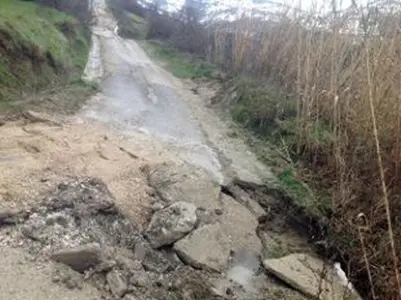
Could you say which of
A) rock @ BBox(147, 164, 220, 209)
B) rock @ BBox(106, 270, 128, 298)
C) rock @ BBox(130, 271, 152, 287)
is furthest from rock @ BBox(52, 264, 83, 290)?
rock @ BBox(147, 164, 220, 209)

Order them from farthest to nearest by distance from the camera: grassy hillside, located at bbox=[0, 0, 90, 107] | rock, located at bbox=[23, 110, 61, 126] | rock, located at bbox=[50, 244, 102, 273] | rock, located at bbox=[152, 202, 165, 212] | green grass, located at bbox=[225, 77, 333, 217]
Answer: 1. grassy hillside, located at bbox=[0, 0, 90, 107]
2. rock, located at bbox=[23, 110, 61, 126]
3. green grass, located at bbox=[225, 77, 333, 217]
4. rock, located at bbox=[152, 202, 165, 212]
5. rock, located at bbox=[50, 244, 102, 273]

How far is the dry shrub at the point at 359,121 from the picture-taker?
3712mm

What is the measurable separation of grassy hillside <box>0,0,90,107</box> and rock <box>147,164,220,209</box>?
249 cm

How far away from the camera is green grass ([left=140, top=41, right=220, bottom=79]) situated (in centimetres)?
1324

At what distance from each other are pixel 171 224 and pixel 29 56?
198 inches

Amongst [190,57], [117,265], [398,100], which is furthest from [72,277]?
[190,57]

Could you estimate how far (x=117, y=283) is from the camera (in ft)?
10.4

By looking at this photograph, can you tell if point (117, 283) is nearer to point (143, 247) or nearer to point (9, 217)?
point (143, 247)

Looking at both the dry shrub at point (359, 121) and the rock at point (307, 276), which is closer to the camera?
the rock at point (307, 276)

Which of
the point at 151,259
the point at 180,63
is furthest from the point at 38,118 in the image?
the point at 180,63

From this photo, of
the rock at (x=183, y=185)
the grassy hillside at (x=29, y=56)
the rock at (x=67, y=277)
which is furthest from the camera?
the grassy hillside at (x=29, y=56)

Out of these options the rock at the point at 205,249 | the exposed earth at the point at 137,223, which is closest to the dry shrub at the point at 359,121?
the exposed earth at the point at 137,223

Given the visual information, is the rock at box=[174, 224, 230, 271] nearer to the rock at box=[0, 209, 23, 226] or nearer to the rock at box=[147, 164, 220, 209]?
the rock at box=[147, 164, 220, 209]

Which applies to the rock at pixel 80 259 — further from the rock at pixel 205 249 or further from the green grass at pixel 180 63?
the green grass at pixel 180 63
